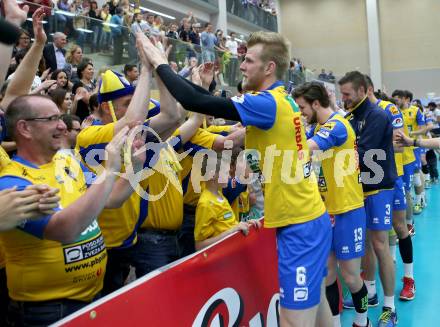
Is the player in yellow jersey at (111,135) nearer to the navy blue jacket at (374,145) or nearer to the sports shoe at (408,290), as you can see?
the navy blue jacket at (374,145)

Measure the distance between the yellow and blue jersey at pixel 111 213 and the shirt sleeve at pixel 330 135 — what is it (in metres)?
1.52

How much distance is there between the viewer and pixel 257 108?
2596 millimetres

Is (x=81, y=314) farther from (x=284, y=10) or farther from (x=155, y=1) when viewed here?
(x=284, y=10)

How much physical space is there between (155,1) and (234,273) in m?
18.4

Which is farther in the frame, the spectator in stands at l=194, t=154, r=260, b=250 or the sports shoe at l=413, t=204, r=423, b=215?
the sports shoe at l=413, t=204, r=423, b=215

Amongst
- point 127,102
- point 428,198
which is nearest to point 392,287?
point 127,102

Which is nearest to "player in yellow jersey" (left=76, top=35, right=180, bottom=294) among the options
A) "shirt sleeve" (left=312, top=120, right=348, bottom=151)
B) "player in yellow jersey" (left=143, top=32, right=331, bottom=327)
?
"player in yellow jersey" (left=143, top=32, right=331, bottom=327)

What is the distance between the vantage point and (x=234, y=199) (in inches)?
170

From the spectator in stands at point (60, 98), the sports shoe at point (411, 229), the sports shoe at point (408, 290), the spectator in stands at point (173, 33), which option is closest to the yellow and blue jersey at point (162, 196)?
the spectator in stands at point (60, 98)

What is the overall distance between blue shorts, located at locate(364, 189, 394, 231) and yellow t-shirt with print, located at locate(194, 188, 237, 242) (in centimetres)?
165

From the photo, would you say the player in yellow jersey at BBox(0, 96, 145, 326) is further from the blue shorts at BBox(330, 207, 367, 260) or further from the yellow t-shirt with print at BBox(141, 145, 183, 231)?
the blue shorts at BBox(330, 207, 367, 260)

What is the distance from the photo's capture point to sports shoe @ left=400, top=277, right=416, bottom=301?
504cm

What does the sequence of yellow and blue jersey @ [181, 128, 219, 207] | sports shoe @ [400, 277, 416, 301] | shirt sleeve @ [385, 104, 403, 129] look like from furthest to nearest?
shirt sleeve @ [385, 104, 403, 129]
sports shoe @ [400, 277, 416, 301]
yellow and blue jersey @ [181, 128, 219, 207]

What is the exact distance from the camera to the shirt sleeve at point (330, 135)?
12.0 feet
